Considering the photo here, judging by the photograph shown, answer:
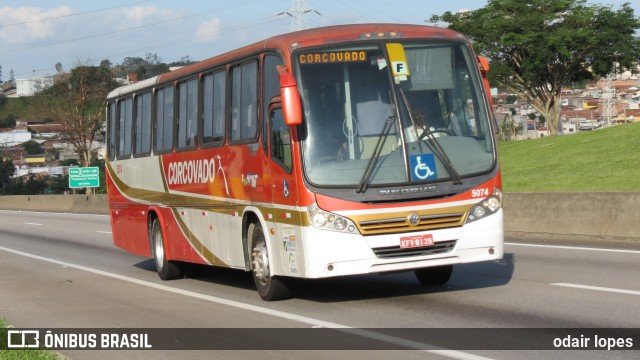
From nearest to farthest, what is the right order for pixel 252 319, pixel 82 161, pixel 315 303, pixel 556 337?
pixel 556 337, pixel 252 319, pixel 315 303, pixel 82 161

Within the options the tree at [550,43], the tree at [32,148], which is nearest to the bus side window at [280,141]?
the tree at [550,43]

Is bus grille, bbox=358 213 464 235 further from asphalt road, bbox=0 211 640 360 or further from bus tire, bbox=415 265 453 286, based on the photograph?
bus tire, bbox=415 265 453 286

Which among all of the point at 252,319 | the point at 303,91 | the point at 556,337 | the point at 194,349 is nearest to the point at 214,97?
the point at 303,91

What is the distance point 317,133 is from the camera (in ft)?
40.0

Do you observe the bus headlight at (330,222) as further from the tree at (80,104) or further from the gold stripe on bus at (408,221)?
the tree at (80,104)

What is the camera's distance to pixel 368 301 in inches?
509

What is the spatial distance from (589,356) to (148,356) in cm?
380

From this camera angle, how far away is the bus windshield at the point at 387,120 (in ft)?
39.8

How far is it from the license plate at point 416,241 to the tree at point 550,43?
56.0m

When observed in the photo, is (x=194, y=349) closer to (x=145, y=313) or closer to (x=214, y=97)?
(x=145, y=313)

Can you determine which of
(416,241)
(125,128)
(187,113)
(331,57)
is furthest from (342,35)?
(125,128)

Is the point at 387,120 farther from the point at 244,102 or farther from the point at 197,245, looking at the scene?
the point at 197,245

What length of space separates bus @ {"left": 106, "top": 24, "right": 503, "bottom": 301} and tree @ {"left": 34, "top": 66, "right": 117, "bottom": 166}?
61333 millimetres

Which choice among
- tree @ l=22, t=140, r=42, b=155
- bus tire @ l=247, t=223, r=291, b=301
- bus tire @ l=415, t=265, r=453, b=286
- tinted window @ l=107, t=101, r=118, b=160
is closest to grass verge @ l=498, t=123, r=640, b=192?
tinted window @ l=107, t=101, r=118, b=160
